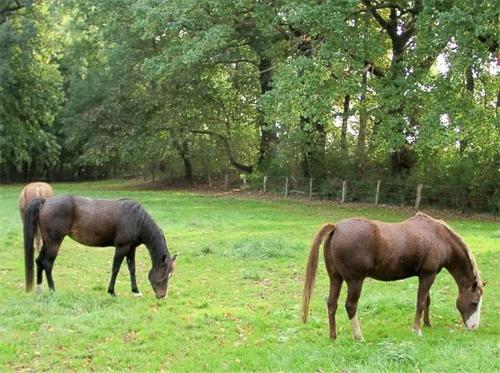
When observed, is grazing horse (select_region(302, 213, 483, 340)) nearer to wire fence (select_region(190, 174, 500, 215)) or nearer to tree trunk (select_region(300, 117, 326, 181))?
wire fence (select_region(190, 174, 500, 215))

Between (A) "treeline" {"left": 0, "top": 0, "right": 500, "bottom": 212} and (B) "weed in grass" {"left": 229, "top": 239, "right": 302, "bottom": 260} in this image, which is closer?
(B) "weed in grass" {"left": 229, "top": 239, "right": 302, "bottom": 260}

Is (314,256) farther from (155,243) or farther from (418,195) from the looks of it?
(418,195)

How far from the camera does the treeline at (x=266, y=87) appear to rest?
59.4 ft

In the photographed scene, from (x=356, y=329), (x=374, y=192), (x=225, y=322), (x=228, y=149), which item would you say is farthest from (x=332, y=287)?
(x=228, y=149)

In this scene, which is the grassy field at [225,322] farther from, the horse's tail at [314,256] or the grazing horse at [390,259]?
the horse's tail at [314,256]

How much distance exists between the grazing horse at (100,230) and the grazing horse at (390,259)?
297 cm

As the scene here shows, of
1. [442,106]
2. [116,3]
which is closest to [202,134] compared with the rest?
[116,3]

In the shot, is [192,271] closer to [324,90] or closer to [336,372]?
[336,372]

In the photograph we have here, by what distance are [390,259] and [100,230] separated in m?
4.68

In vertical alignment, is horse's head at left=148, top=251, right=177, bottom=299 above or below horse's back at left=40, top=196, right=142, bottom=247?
below

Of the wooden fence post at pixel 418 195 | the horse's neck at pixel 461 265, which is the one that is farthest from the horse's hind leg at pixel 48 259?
the wooden fence post at pixel 418 195

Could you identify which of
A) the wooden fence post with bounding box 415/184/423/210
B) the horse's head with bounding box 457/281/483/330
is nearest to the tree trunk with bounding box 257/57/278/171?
the wooden fence post with bounding box 415/184/423/210

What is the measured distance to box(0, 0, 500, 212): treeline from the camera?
713 inches

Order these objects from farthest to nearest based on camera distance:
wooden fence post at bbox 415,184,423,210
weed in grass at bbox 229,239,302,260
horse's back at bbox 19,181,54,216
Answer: wooden fence post at bbox 415,184,423,210
horse's back at bbox 19,181,54,216
weed in grass at bbox 229,239,302,260
